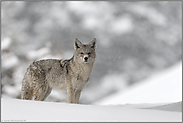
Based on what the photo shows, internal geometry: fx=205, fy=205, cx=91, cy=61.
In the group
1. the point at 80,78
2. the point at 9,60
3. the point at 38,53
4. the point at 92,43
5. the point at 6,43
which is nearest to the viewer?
the point at 80,78

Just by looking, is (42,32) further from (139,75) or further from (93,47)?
(93,47)

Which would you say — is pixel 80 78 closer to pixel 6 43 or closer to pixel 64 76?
pixel 64 76

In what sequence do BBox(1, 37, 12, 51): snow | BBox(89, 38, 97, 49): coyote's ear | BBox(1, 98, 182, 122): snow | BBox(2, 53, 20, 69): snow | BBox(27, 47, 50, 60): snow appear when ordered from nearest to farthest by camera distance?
BBox(1, 98, 182, 122): snow → BBox(89, 38, 97, 49): coyote's ear → BBox(2, 53, 20, 69): snow → BBox(27, 47, 50, 60): snow → BBox(1, 37, 12, 51): snow

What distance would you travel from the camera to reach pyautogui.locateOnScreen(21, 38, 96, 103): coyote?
489 centimetres

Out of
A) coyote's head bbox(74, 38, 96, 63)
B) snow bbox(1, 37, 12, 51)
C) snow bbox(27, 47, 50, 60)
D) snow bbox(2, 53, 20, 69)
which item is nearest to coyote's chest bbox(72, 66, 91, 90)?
coyote's head bbox(74, 38, 96, 63)

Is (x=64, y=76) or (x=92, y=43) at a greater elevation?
(x=92, y=43)

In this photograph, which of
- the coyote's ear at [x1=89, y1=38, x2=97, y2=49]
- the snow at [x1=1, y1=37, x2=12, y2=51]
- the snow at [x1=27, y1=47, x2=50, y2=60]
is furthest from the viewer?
the snow at [x1=1, y1=37, x2=12, y2=51]

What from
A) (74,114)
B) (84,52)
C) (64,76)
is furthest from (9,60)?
(74,114)

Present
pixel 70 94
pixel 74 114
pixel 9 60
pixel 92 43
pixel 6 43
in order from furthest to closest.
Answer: pixel 6 43
pixel 9 60
pixel 92 43
pixel 70 94
pixel 74 114

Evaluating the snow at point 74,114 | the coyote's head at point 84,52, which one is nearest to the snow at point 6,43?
the coyote's head at point 84,52

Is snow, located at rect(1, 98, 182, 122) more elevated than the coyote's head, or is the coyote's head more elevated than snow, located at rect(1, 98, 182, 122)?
the coyote's head

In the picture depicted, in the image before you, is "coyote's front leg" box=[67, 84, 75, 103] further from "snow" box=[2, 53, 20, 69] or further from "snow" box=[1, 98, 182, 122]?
"snow" box=[2, 53, 20, 69]

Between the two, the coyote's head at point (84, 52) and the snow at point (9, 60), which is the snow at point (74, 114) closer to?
the coyote's head at point (84, 52)

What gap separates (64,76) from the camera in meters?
5.04
